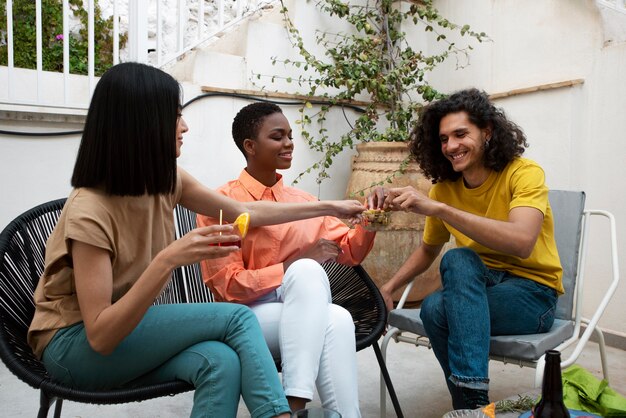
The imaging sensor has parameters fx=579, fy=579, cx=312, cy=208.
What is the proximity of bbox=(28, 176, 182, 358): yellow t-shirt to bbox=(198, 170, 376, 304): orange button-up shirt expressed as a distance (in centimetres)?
37

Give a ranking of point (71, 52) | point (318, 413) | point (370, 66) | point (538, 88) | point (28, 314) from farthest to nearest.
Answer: point (71, 52), point (370, 66), point (538, 88), point (28, 314), point (318, 413)

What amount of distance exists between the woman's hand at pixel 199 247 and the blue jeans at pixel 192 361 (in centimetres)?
19

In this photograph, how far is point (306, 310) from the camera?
167cm

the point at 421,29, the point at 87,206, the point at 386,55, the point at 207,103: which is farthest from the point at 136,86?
the point at 421,29

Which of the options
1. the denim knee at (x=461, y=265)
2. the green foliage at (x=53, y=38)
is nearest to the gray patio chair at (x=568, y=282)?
the denim knee at (x=461, y=265)

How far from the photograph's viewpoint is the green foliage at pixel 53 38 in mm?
3734

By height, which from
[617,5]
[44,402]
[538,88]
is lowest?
[44,402]

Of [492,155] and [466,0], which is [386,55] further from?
[492,155]

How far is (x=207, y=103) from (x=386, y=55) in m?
1.45

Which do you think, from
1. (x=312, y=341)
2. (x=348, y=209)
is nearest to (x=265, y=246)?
(x=348, y=209)

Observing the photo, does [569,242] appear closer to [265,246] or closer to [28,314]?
[265,246]

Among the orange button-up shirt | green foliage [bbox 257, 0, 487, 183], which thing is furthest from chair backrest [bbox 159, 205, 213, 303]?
green foliage [bbox 257, 0, 487, 183]

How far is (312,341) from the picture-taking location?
64.1 inches

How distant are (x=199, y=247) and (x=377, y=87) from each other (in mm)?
2811
